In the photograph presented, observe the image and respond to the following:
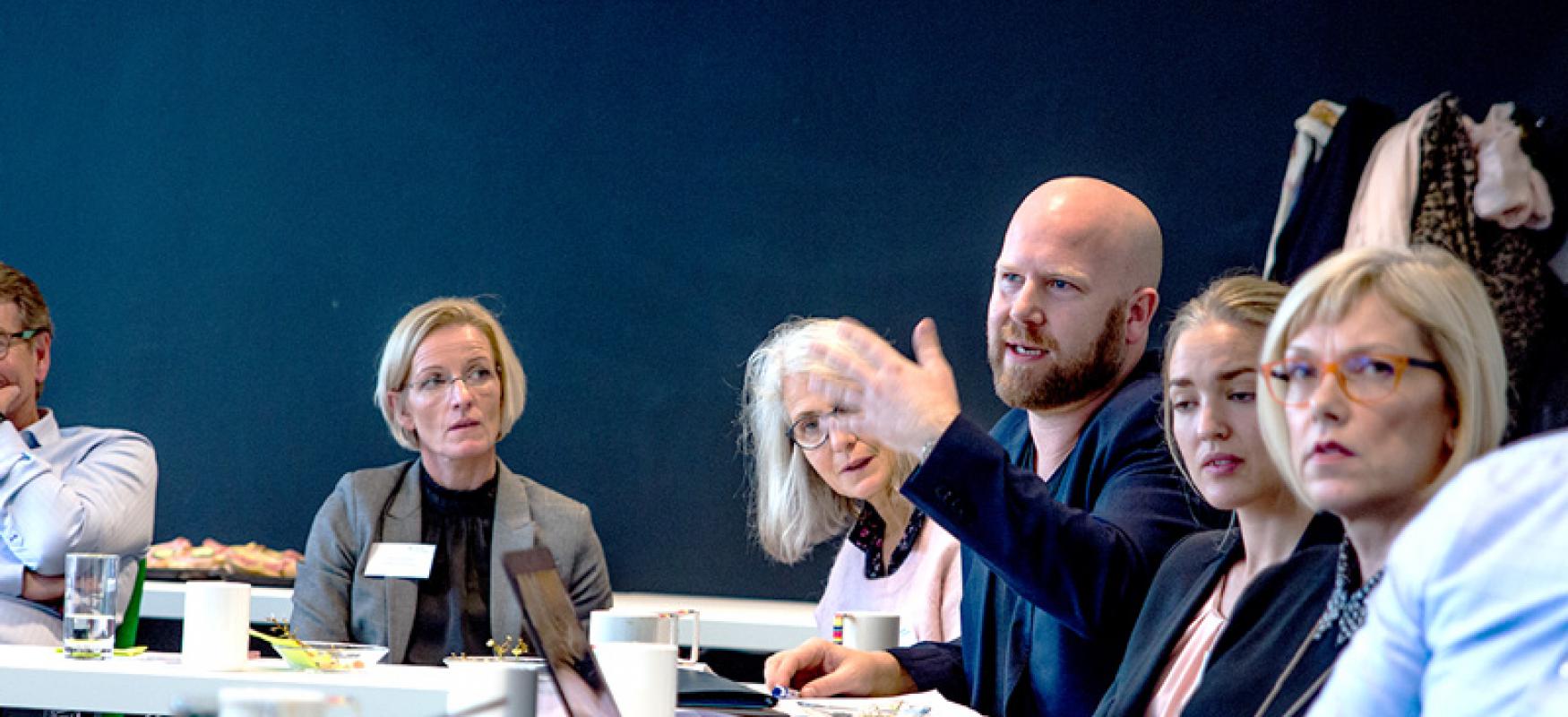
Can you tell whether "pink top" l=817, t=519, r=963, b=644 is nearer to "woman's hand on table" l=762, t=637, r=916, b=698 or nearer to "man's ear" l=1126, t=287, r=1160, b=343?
"woman's hand on table" l=762, t=637, r=916, b=698

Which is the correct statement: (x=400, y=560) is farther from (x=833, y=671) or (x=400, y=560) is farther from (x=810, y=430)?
(x=833, y=671)

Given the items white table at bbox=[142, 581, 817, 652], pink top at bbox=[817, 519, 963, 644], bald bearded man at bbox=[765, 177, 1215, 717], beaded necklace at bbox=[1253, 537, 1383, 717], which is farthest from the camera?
white table at bbox=[142, 581, 817, 652]

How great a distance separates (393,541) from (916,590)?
1.22 metres

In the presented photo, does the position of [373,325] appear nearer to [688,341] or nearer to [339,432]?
[339,432]

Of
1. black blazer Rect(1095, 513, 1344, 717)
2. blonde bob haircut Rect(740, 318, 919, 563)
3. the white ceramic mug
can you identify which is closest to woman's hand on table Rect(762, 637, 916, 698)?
the white ceramic mug

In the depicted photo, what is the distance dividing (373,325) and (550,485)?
32.7 inches

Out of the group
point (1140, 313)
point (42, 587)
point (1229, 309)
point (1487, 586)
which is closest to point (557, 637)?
point (1487, 586)

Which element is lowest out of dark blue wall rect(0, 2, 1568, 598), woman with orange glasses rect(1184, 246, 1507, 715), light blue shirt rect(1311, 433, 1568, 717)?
light blue shirt rect(1311, 433, 1568, 717)

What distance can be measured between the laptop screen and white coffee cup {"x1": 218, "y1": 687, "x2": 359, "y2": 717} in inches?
21.1

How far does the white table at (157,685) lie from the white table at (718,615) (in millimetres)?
1585

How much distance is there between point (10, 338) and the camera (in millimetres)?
3562

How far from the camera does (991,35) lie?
15.8 ft

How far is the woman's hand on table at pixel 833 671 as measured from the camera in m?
2.29

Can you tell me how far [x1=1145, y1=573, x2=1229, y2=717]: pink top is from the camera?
6.03 ft
